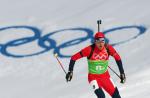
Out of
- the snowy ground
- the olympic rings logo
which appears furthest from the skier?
the olympic rings logo

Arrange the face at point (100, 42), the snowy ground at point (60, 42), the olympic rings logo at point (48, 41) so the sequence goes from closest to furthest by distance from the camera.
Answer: the face at point (100, 42) → the snowy ground at point (60, 42) → the olympic rings logo at point (48, 41)

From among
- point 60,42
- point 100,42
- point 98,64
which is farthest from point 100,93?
point 60,42

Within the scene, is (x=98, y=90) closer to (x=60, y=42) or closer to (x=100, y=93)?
(x=100, y=93)

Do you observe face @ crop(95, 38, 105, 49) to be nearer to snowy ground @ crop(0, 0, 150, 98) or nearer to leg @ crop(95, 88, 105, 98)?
leg @ crop(95, 88, 105, 98)

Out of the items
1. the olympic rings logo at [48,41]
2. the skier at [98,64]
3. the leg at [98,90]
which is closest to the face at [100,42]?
the skier at [98,64]

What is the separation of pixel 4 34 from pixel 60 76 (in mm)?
2573

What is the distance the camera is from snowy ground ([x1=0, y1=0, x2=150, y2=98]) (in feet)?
37.0

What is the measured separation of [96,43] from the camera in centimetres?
849

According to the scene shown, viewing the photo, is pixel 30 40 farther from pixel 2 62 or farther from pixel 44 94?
pixel 44 94

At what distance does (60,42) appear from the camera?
13.2 meters

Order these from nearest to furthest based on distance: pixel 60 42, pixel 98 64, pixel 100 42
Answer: pixel 100 42, pixel 98 64, pixel 60 42

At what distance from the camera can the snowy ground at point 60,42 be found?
11.3m

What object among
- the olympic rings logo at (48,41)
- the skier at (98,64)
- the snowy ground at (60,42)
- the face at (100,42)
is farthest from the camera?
the olympic rings logo at (48,41)

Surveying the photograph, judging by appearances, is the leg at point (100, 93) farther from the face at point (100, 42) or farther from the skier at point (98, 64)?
the face at point (100, 42)
